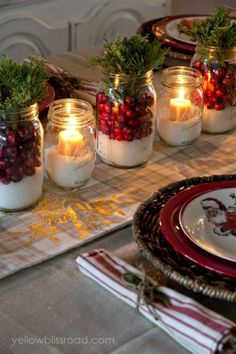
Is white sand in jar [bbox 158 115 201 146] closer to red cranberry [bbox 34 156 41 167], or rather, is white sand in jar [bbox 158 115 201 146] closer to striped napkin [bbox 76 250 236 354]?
red cranberry [bbox 34 156 41 167]

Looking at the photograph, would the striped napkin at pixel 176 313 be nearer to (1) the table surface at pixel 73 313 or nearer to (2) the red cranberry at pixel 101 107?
A: (1) the table surface at pixel 73 313

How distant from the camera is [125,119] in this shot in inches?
43.3

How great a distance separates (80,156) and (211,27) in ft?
1.32

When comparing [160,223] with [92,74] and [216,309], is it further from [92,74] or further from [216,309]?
[92,74]

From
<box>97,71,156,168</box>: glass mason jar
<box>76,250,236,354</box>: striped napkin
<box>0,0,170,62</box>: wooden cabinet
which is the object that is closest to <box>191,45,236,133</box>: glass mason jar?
<box>97,71,156,168</box>: glass mason jar

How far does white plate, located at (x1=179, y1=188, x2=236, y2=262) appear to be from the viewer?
2.91 feet

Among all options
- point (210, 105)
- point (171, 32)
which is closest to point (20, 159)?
point (210, 105)

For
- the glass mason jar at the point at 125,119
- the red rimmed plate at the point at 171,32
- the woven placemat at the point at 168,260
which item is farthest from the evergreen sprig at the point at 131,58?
the red rimmed plate at the point at 171,32

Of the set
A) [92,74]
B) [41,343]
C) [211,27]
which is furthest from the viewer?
[92,74]

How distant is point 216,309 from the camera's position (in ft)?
2.62

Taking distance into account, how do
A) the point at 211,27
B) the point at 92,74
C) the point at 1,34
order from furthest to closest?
the point at 1,34 < the point at 92,74 < the point at 211,27

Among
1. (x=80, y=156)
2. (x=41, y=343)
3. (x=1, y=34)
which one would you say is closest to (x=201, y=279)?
(x=41, y=343)

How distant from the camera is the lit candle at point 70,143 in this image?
1058 mm

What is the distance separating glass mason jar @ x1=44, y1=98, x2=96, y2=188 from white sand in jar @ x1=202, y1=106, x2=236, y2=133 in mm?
321
